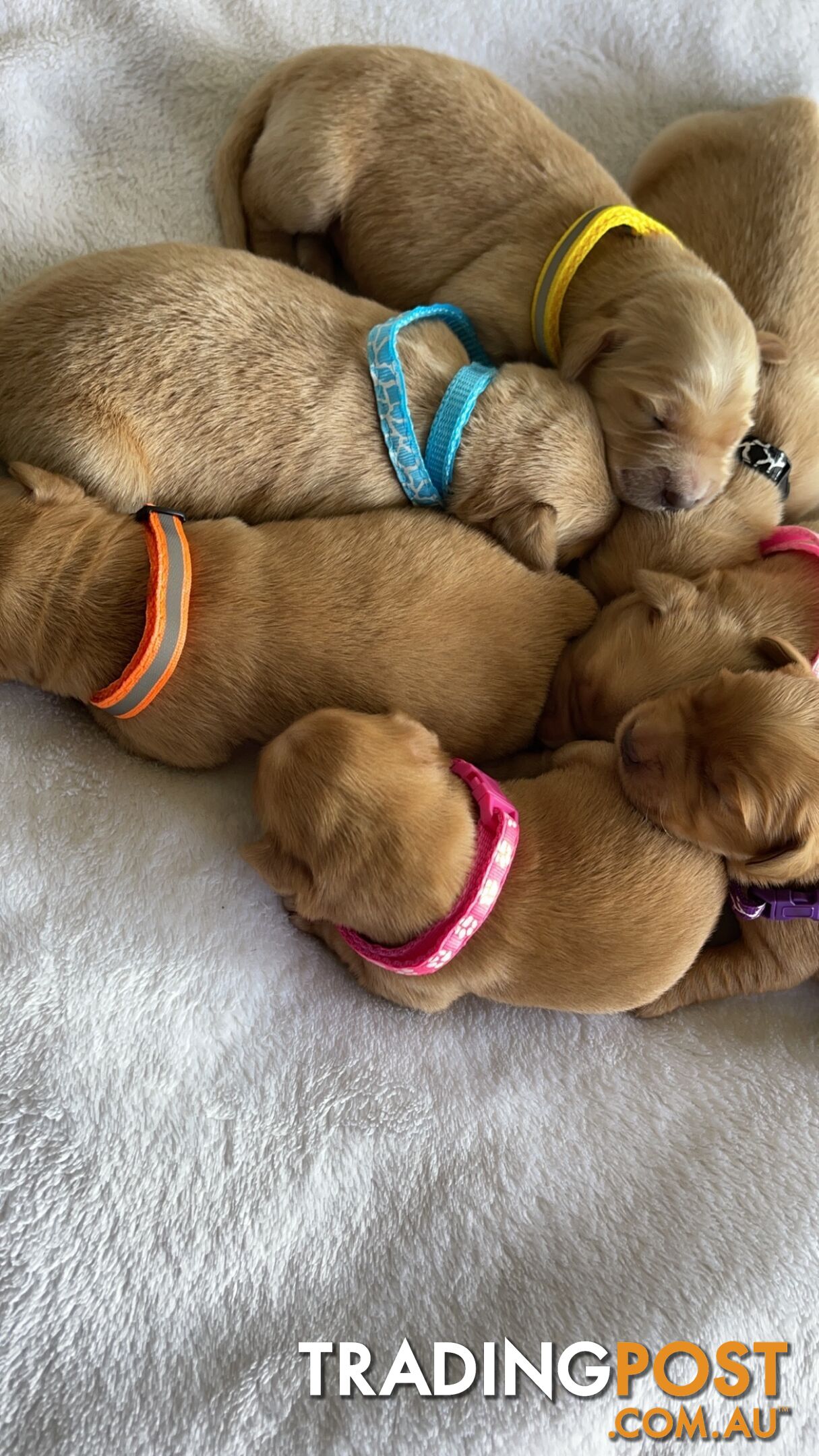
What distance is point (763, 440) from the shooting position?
2.35m

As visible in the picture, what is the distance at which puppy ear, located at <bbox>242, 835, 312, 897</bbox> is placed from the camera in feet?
5.60

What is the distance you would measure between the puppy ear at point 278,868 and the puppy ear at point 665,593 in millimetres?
950

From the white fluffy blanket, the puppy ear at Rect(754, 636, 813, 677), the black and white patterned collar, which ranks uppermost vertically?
the black and white patterned collar

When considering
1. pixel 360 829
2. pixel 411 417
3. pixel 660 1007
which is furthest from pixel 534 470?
pixel 660 1007

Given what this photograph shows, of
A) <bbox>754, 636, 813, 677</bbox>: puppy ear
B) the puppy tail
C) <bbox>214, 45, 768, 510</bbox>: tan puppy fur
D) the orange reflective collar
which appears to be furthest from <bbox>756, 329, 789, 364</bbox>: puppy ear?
the orange reflective collar

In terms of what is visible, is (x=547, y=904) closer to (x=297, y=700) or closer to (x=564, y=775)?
(x=564, y=775)

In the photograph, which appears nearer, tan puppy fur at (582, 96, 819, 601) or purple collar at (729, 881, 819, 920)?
purple collar at (729, 881, 819, 920)

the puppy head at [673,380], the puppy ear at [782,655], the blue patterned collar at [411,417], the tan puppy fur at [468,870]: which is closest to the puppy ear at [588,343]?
the puppy head at [673,380]

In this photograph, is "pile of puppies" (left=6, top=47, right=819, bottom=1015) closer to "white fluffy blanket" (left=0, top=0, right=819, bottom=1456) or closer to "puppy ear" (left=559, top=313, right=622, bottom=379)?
"puppy ear" (left=559, top=313, right=622, bottom=379)

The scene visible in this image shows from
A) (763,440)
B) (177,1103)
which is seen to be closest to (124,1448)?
(177,1103)

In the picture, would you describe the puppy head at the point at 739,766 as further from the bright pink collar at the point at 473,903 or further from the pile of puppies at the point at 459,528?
the bright pink collar at the point at 473,903

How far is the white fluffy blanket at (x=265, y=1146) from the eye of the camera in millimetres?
1502

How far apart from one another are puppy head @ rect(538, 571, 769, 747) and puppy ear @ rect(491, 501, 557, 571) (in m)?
0.20

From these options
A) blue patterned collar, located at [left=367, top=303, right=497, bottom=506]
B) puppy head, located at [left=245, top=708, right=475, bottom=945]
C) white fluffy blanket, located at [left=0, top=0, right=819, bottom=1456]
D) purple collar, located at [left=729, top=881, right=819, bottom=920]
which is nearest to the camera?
white fluffy blanket, located at [left=0, top=0, right=819, bottom=1456]
